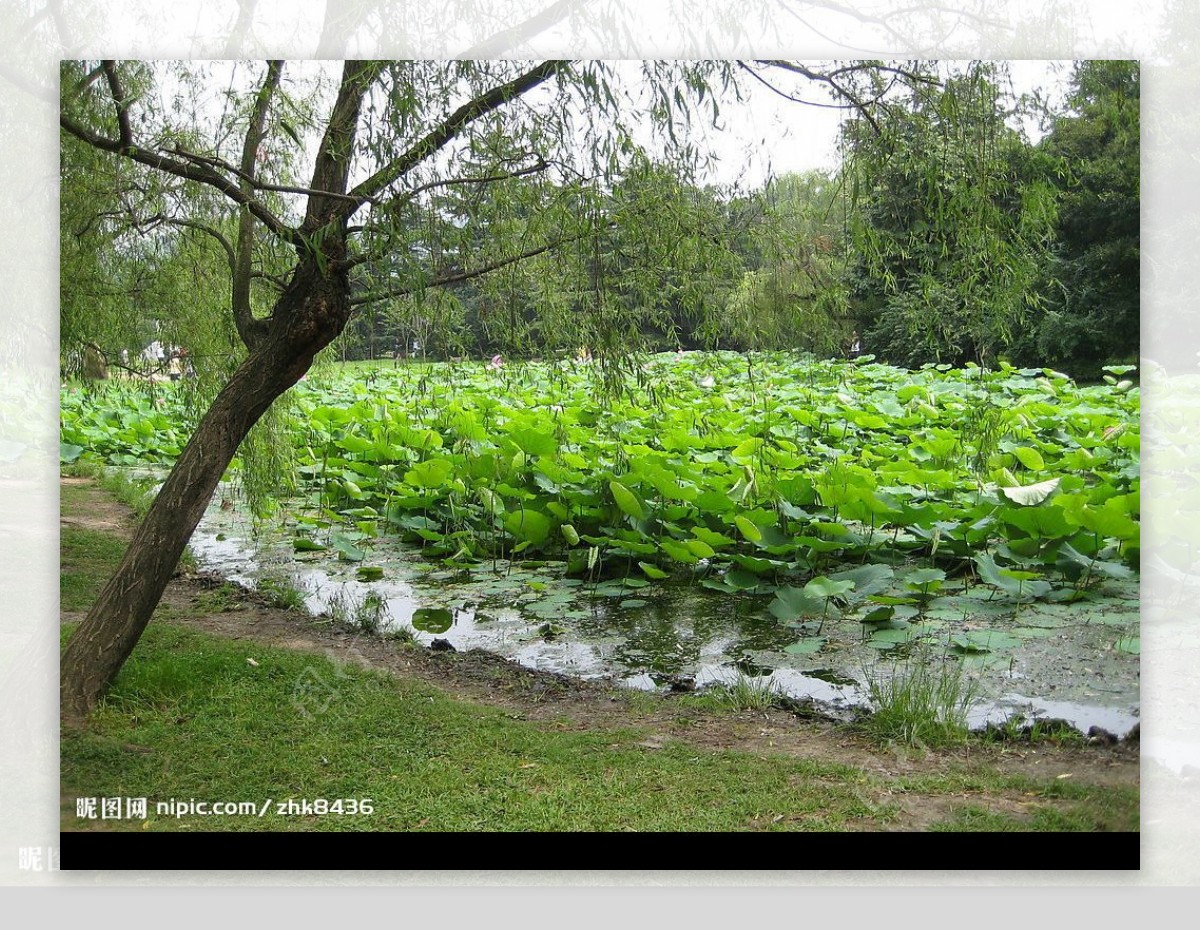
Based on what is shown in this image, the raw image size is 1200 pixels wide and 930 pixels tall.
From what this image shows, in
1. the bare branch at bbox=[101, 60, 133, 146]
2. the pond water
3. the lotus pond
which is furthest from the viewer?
the lotus pond

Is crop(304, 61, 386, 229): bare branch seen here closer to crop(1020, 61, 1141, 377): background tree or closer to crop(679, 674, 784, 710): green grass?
crop(679, 674, 784, 710): green grass

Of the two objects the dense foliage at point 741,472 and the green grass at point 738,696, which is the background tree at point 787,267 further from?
the green grass at point 738,696

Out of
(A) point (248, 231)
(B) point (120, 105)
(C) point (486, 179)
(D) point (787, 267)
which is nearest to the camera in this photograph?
(B) point (120, 105)

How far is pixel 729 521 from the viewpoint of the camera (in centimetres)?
311

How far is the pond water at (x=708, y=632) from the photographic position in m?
2.44

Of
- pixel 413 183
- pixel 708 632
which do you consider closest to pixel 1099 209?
pixel 708 632

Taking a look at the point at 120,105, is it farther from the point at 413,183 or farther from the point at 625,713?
the point at 625,713

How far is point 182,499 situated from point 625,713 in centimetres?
116

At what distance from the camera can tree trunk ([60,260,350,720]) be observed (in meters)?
2.42

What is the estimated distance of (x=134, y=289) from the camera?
123 inches

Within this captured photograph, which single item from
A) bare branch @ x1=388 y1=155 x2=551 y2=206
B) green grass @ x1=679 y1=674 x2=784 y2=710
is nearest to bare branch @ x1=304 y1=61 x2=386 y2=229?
bare branch @ x1=388 y1=155 x2=551 y2=206

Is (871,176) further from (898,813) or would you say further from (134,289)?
(134,289)

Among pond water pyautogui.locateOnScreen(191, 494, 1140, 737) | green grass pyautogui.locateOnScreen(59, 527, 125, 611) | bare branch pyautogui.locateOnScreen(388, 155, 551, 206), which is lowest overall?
pond water pyautogui.locateOnScreen(191, 494, 1140, 737)

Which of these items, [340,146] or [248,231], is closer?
[340,146]
